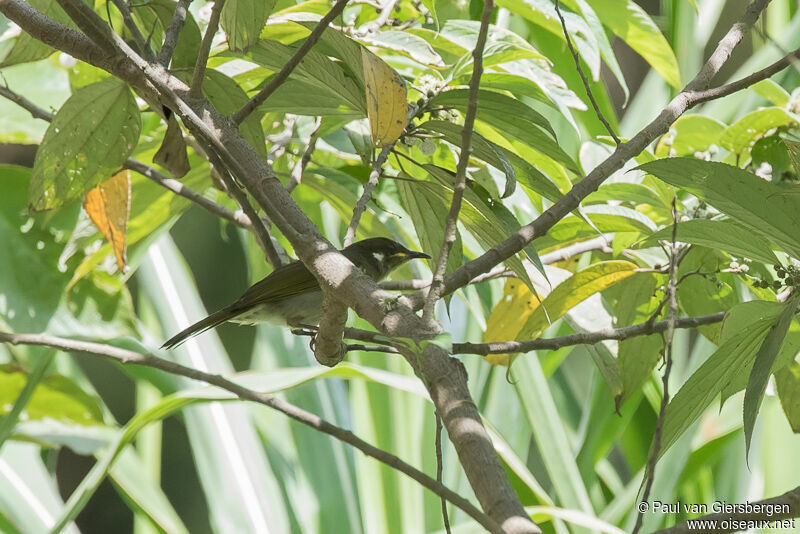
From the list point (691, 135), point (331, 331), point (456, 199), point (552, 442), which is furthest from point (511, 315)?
point (456, 199)

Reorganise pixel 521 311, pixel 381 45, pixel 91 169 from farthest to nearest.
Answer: pixel 521 311 → pixel 381 45 → pixel 91 169

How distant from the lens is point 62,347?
1.37 m

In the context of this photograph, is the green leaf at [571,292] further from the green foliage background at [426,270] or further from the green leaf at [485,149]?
the green leaf at [485,149]

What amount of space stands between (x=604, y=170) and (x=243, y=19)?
0.52 m

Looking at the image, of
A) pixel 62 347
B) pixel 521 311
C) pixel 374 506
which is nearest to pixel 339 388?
pixel 374 506

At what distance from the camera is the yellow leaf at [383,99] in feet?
3.57

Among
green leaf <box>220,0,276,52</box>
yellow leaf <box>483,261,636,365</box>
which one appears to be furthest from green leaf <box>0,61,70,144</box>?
yellow leaf <box>483,261,636,365</box>

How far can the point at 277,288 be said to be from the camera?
2.29m

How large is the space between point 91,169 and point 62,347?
29 centimetres

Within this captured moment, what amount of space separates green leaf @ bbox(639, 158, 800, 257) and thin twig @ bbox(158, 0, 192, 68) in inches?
24.3

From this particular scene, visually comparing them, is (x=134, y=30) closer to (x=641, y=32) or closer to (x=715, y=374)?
(x=715, y=374)

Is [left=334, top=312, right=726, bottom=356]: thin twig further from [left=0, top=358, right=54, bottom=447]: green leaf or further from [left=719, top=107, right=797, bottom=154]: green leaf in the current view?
[left=0, top=358, right=54, bottom=447]: green leaf

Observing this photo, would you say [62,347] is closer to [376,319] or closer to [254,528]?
[376,319]

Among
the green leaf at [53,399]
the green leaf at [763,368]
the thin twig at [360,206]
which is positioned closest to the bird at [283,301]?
the green leaf at [53,399]
